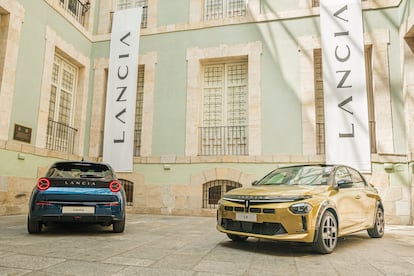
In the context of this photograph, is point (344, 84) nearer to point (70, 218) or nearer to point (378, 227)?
point (378, 227)

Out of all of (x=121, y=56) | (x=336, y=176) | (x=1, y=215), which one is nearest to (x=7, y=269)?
(x=336, y=176)

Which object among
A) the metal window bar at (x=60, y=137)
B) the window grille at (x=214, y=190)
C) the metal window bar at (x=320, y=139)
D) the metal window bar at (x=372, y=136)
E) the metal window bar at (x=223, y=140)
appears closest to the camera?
the metal window bar at (x=372, y=136)

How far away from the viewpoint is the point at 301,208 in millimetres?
4836

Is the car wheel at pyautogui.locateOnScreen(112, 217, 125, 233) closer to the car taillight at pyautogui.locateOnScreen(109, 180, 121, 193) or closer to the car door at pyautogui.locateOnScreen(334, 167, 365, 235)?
the car taillight at pyautogui.locateOnScreen(109, 180, 121, 193)

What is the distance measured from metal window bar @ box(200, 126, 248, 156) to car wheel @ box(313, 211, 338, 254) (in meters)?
6.47

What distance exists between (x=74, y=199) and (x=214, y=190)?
20.3ft

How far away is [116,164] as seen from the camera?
39.5 feet

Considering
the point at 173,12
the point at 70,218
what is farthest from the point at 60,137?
the point at 70,218

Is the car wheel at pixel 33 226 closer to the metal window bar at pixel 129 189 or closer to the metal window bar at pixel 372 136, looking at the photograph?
the metal window bar at pixel 129 189

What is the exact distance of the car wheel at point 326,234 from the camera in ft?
16.0

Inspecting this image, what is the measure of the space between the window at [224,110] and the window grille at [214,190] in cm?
105

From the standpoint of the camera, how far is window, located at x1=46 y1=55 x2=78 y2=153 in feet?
39.0

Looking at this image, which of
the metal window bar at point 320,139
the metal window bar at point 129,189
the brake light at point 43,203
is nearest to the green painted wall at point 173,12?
the metal window bar at point 129,189

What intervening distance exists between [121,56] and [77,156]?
160 inches
